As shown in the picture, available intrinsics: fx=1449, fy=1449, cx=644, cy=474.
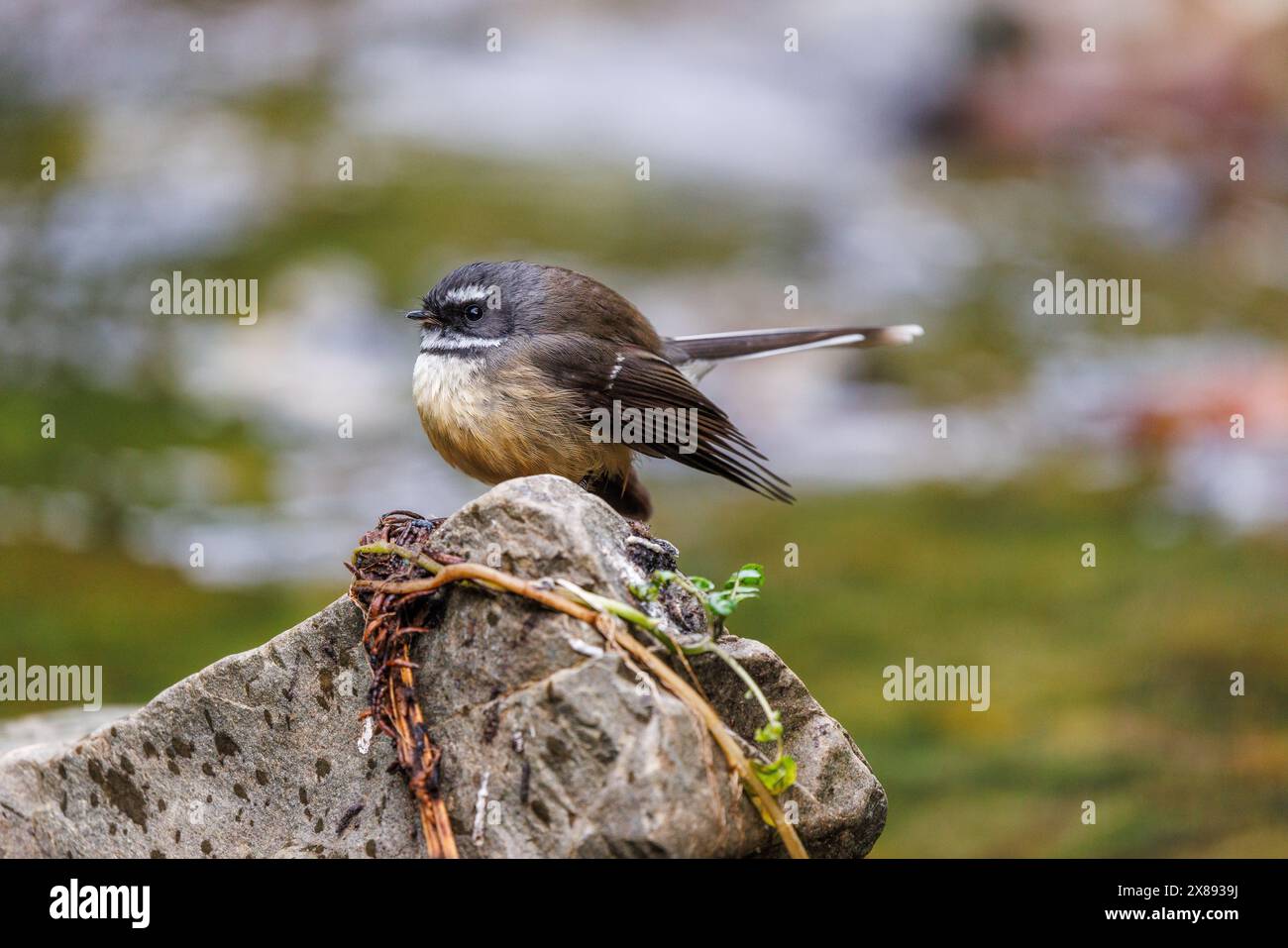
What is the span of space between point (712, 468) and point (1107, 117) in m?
15.0

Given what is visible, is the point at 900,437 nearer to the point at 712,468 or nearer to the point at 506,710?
the point at 712,468

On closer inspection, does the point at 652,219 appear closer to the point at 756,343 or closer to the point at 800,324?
the point at 800,324

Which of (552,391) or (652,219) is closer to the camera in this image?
(552,391)

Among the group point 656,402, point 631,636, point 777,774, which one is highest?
point 656,402

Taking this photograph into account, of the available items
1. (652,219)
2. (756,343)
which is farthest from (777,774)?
(652,219)

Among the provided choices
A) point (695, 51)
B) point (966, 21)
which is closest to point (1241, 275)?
point (966, 21)

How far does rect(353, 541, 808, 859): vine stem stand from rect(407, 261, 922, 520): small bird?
1.44 metres

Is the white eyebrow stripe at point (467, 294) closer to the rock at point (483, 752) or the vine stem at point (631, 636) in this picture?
the rock at point (483, 752)

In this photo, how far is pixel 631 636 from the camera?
3.58m

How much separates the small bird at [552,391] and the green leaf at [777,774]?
1617mm

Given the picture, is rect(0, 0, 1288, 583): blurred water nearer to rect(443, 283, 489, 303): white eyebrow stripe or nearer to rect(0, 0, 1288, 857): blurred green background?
rect(0, 0, 1288, 857): blurred green background

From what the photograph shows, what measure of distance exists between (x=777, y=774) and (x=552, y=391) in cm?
202

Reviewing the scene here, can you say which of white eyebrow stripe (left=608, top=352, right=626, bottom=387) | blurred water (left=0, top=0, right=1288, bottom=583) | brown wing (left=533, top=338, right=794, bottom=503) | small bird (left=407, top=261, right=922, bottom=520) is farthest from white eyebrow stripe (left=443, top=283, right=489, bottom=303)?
blurred water (left=0, top=0, right=1288, bottom=583)

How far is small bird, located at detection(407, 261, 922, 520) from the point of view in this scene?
5.07 metres
